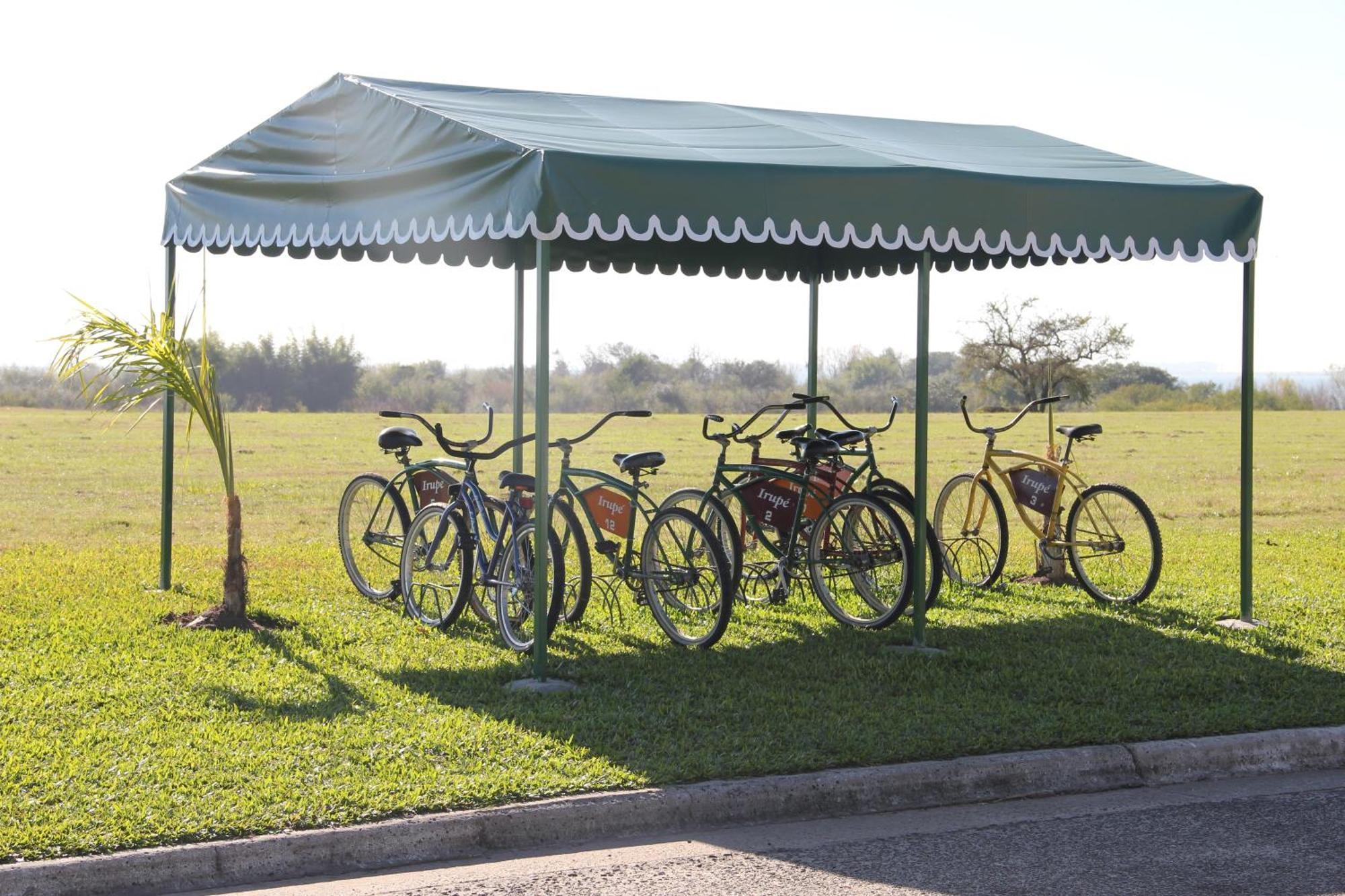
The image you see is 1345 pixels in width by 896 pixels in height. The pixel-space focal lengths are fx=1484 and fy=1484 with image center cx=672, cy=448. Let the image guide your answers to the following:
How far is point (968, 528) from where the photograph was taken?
10891 millimetres

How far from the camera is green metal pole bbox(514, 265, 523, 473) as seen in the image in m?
11.0

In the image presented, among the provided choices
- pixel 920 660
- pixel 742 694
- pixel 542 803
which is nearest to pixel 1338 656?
pixel 920 660

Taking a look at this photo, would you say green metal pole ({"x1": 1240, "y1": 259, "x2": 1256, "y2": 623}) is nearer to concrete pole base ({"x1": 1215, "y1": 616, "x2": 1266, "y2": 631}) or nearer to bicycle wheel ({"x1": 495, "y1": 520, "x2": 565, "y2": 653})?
concrete pole base ({"x1": 1215, "y1": 616, "x2": 1266, "y2": 631})

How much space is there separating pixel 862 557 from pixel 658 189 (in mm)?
2737

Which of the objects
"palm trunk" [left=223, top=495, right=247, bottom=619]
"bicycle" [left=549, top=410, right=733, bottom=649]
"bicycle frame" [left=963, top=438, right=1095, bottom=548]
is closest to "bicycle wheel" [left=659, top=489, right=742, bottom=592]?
"bicycle" [left=549, top=410, right=733, bottom=649]

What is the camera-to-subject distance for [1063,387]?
8144cm

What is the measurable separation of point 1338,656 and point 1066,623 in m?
1.63

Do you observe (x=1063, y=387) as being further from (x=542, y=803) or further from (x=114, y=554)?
(x=542, y=803)

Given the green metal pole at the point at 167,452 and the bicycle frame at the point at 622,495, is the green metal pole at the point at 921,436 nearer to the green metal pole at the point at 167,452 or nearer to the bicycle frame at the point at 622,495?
the bicycle frame at the point at 622,495

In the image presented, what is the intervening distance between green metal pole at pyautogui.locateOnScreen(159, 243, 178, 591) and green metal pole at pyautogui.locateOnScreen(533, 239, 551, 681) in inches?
140

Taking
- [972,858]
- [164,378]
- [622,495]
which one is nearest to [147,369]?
[164,378]

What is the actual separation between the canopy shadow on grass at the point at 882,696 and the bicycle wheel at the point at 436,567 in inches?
28.2

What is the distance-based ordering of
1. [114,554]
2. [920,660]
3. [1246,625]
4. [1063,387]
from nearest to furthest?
[920,660], [1246,625], [114,554], [1063,387]

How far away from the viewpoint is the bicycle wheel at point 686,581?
829 centimetres
